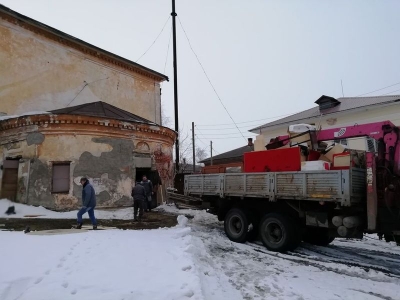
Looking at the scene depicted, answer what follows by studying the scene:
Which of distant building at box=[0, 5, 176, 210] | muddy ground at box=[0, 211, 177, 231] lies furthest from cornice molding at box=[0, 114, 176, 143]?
muddy ground at box=[0, 211, 177, 231]

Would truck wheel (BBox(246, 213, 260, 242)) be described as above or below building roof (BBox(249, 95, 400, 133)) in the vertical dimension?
below

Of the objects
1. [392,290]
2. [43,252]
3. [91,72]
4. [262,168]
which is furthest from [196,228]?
[91,72]

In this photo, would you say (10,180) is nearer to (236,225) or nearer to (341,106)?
(236,225)

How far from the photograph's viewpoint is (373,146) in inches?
295

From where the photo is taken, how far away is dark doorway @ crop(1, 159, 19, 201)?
51.0ft

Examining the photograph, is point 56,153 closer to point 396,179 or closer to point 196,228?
point 196,228

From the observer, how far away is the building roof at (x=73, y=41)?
1813 cm

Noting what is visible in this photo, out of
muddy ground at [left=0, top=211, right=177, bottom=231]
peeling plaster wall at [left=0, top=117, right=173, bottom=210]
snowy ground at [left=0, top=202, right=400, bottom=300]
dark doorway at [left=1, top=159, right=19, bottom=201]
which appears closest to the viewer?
snowy ground at [left=0, top=202, right=400, bottom=300]

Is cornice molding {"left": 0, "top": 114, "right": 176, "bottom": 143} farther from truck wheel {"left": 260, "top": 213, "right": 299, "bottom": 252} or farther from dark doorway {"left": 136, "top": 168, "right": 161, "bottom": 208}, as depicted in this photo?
truck wheel {"left": 260, "top": 213, "right": 299, "bottom": 252}

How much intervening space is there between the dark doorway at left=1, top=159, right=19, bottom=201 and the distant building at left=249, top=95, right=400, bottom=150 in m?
14.0

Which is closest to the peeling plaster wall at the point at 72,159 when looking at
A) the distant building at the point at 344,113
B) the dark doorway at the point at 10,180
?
the dark doorway at the point at 10,180

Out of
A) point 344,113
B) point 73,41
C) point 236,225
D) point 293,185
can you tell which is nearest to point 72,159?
point 236,225

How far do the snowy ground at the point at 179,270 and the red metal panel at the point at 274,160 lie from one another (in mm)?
2156

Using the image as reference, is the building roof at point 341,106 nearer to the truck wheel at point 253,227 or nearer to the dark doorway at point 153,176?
the dark doorway at point 153,176
